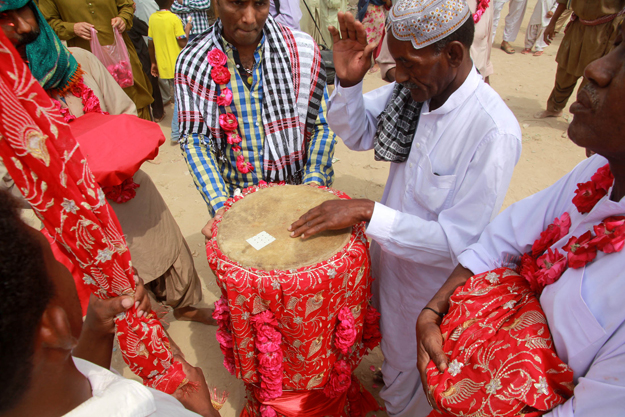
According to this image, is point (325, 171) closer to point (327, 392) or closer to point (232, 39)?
point (232, 39)

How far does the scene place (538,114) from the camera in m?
6.02

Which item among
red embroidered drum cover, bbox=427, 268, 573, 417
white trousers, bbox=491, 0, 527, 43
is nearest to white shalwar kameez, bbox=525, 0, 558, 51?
white trousers, bbox=491, 0, 527, 43

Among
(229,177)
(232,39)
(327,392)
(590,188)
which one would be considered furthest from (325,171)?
(590,188)

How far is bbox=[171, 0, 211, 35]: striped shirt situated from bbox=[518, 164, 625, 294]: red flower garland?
578 centimetres

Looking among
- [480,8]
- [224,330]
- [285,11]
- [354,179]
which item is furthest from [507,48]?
[224,330]

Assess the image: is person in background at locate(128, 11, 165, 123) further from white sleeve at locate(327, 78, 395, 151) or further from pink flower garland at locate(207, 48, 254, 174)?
white sleeve at locate(327, 78, 395, 151)

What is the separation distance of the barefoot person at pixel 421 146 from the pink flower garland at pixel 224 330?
Answer: 0.50m

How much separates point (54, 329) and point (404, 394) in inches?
78.3

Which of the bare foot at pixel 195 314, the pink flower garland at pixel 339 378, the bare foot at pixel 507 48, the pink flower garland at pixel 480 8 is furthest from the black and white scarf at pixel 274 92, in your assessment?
the bare foot at pixel 507 48

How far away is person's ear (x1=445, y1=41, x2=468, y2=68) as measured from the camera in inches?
56.1

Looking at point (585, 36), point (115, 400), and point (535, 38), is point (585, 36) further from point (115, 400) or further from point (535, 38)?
point (115, 400)

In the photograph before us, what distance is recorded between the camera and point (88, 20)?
183 inches

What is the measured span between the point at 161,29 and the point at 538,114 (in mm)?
6058

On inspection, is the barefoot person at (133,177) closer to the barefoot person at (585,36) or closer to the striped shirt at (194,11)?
the striped shirt at (194,11)
